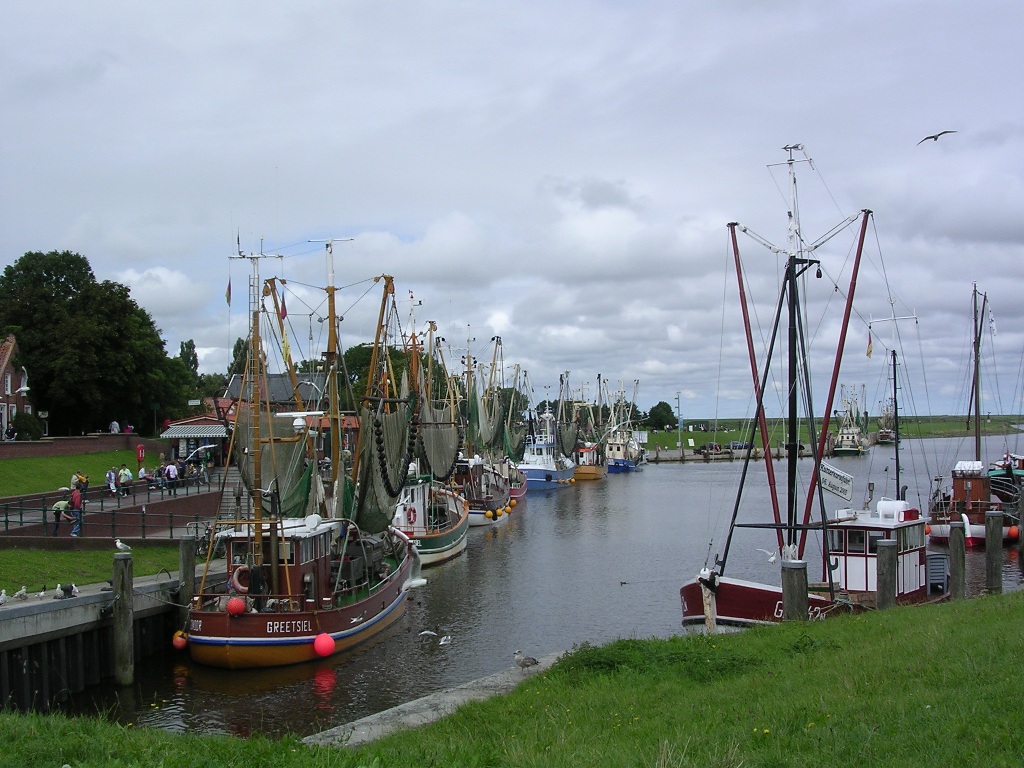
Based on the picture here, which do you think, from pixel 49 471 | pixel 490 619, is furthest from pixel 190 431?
pixel 490 619

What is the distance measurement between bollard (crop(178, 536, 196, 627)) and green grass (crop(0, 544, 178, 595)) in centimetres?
213

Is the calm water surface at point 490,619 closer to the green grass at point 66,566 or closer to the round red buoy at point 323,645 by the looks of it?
the round red buoy at point 323,645

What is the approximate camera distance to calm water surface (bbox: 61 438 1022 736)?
23.8 m

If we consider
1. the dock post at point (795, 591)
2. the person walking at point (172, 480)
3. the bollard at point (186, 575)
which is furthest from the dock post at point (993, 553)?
the person walking at point (172, 480)

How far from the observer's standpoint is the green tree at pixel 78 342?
233ft

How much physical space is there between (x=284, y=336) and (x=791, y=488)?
19.4 m

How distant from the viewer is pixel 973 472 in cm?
5200

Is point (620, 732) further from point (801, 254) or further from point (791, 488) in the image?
point (801, 254)

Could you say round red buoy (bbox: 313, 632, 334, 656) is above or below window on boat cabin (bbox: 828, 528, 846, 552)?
below

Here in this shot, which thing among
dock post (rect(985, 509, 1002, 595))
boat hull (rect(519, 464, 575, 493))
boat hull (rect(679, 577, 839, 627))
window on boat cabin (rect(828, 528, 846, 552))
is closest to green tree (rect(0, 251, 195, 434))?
boat hull (rect(519, 464, 575, 493))

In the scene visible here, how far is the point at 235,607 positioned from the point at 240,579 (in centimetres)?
234

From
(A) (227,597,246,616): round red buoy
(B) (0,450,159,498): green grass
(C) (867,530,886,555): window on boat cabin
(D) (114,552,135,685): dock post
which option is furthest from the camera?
(B) (0,450,159,498): green grass

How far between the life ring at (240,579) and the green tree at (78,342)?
4849 cm

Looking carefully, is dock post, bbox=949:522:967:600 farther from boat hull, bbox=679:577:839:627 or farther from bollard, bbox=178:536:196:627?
bollard, bbox=178:536:196:627
